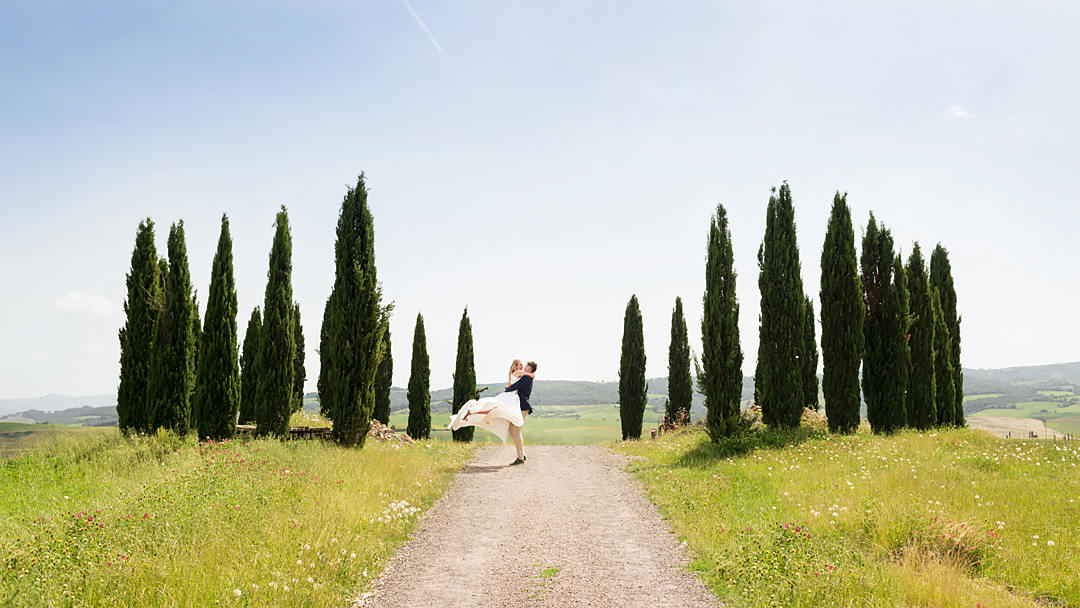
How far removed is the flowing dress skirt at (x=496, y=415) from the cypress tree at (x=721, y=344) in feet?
20.6

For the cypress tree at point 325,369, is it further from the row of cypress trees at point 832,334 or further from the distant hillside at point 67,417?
the distant hillside at point 67,417

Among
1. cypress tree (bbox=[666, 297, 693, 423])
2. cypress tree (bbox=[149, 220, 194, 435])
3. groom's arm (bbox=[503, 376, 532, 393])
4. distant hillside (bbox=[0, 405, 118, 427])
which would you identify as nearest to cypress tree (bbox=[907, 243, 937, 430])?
cypress tree (bbox=[666, 297, 693, 423])

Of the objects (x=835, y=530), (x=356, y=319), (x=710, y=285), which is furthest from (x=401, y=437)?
(x=835, y=530)

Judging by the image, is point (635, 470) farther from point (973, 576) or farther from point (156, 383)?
point (156, 383)

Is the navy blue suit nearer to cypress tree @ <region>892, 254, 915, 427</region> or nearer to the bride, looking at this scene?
the bride

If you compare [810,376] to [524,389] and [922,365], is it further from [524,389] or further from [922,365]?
[524,389]

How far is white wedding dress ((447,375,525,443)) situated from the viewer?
1662cm

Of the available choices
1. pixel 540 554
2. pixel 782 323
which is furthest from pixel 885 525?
pixel 782 323

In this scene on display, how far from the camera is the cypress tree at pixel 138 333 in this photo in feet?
59.8

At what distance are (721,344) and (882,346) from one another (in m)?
8.10

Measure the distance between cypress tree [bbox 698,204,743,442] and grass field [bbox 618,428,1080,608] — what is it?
11.0ft

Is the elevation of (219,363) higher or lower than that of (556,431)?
higher

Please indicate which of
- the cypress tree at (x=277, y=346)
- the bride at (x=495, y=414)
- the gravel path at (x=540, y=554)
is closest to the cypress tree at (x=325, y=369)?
the cypress tree at (x=277, y=346)

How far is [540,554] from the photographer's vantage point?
7461 millimetres
